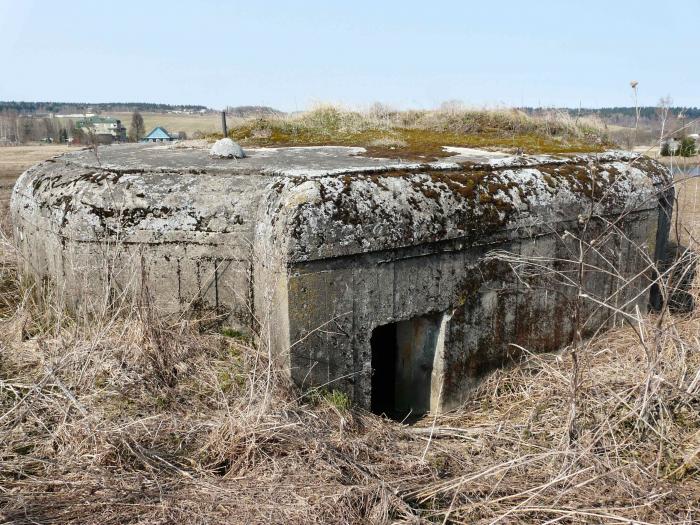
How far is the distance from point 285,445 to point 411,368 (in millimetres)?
1395

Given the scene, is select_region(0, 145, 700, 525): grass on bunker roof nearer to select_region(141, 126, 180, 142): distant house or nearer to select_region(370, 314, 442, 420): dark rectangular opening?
select_region(370, 314, 442, 420): dark rectangular opening

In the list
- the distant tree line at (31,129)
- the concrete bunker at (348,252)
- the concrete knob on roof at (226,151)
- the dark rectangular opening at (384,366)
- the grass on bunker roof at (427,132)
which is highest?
the distant tree line at (31,129)

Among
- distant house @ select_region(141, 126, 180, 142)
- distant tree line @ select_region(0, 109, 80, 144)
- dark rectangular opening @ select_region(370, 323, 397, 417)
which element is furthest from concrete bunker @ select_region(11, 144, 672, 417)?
distant tree line @ select_region(0, 109, 80, 144)

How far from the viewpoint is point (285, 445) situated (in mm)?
2682

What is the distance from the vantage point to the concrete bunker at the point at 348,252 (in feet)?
10.7

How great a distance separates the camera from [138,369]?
10.3ft

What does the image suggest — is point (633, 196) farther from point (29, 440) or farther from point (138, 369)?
point (29, 440)

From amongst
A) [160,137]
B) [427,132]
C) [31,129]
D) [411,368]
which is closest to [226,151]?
[411,368]

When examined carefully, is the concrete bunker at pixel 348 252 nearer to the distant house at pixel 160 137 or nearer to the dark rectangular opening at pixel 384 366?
the dark rectangular opening at pixel 384 366

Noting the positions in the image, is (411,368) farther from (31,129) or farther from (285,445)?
(31,129)

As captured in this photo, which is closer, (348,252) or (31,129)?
(348,252)

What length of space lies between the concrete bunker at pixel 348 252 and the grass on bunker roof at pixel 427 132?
1028mm

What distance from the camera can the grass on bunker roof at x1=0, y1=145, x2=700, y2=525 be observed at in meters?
2.32

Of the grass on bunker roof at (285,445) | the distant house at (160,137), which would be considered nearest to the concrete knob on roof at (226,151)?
the grass on bunker roof at (285,445)
